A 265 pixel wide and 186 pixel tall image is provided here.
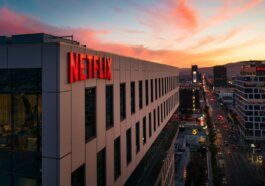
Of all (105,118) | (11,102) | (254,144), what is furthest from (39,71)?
(254,144)

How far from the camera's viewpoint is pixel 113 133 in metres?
20.5

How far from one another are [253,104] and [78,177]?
146 m

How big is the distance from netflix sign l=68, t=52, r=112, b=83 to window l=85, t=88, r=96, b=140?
1171 mm

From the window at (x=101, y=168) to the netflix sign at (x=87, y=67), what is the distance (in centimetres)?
568

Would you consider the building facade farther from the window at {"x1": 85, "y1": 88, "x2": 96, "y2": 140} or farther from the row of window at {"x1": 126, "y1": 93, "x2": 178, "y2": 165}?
the row of window at {"x1": 126, "y1": 93, "x2": 178, "y2": 165}

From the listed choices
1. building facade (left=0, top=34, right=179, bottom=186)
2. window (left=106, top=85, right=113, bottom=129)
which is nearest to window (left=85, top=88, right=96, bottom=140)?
building facade (left=0, top=34, right=179, bottom=186)

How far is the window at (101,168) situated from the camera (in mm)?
A: 18005

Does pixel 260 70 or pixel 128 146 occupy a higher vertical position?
pixel 260 70

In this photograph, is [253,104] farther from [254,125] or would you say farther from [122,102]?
[122,102]

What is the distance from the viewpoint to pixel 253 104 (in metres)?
143

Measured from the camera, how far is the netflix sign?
46.2 feet

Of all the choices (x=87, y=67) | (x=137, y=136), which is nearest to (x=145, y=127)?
(x=137, y=136)

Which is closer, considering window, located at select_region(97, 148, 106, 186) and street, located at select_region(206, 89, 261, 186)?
window, located at select_region(97, 148, 106, 186)

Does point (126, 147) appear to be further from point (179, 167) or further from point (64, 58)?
point (179, 167)
